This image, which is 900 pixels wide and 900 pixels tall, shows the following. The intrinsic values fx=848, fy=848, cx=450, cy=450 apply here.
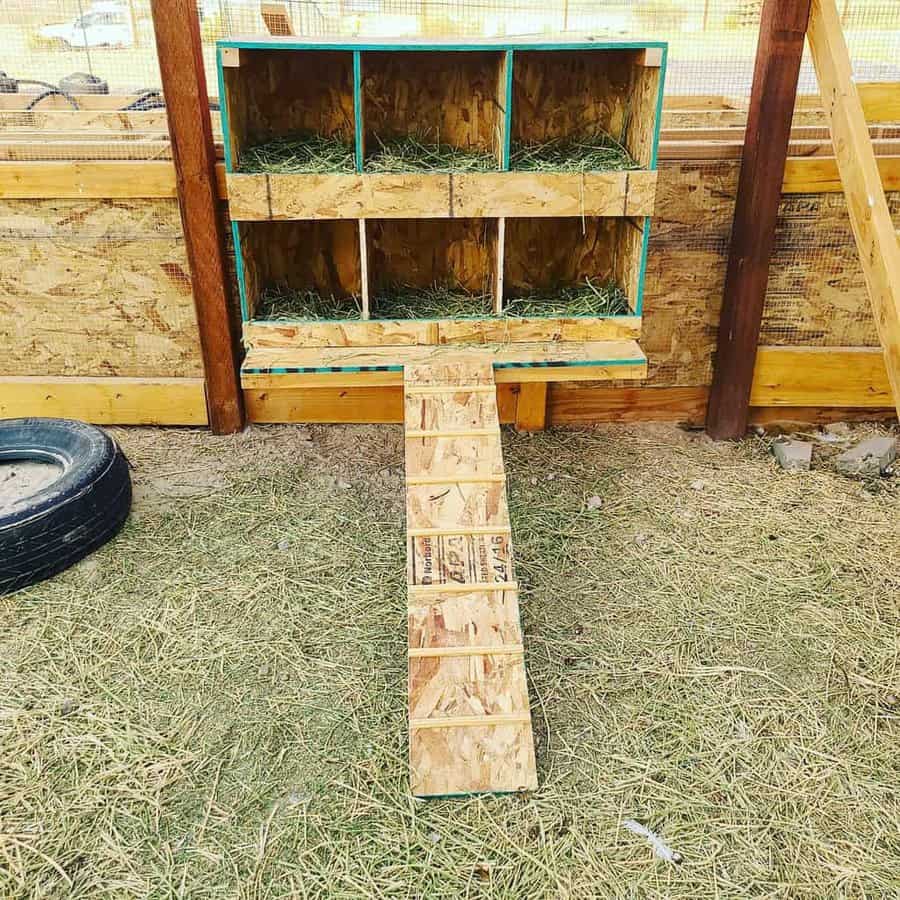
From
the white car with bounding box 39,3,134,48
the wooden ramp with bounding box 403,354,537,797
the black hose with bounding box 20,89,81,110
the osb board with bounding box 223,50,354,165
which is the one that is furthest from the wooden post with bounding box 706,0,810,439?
the white car with bounding box 39,3,134,48

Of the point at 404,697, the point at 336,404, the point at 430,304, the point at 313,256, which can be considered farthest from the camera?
the point at 336,404

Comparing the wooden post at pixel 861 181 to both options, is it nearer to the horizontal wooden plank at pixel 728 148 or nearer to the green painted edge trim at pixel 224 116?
the horizontal wooden plank at pixel 728 148

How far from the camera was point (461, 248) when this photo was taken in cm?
484

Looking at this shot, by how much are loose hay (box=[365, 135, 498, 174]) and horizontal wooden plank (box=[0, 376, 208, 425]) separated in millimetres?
2041

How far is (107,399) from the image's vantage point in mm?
5484

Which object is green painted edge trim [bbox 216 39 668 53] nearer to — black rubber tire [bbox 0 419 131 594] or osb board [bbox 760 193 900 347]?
osb board [bbox 760 193 900 347]

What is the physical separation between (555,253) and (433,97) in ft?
3.56

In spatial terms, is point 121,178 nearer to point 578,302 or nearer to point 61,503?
point 61,503

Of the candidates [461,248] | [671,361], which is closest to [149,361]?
[461,248]

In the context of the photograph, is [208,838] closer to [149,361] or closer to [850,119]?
[149,361]

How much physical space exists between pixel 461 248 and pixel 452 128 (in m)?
0.65

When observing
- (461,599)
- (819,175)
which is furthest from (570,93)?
(461,599)

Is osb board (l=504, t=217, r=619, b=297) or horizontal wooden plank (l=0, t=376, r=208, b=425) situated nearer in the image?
osb board (l=504, t=217, r=619, b=297)

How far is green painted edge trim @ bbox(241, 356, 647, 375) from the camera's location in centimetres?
398
